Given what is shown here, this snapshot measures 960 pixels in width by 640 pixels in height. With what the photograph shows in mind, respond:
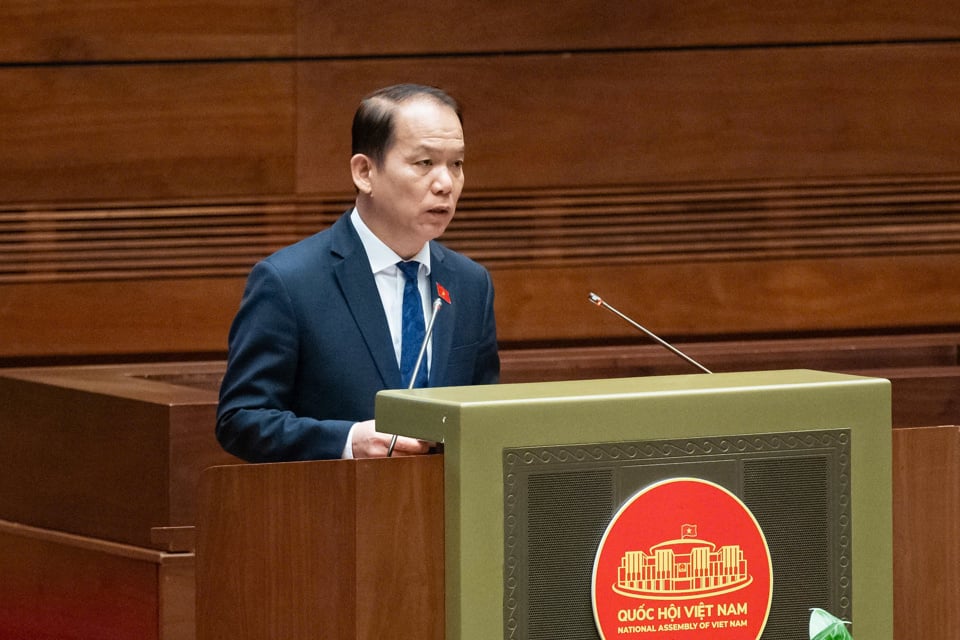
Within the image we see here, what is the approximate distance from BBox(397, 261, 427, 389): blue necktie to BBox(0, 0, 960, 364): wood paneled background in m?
→ 1.42

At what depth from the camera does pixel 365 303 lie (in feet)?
5.97

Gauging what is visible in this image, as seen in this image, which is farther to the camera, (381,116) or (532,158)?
(532,158)

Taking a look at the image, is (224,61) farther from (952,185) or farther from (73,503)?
(952,185)

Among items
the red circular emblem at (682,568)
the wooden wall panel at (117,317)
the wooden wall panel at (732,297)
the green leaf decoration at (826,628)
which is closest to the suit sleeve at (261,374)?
the red circular emblem at (682,568)

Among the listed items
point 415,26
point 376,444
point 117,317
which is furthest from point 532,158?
point 376,444

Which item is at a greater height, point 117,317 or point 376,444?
point 117,317

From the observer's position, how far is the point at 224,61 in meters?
3.20

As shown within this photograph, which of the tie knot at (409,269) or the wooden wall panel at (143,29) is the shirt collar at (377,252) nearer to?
the tie knot at (409,269)

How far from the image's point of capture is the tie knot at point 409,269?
187 cm

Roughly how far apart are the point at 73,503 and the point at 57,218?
0.70 metres

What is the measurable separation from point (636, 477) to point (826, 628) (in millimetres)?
227

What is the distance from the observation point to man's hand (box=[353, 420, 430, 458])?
1.48 meters

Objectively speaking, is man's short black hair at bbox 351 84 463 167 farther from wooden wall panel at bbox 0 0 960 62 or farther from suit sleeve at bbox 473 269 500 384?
wooden wall panel at bbox 0 0 960 62

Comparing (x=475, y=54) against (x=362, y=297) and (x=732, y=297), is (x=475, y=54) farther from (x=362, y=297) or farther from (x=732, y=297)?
(x=362, y=297)
